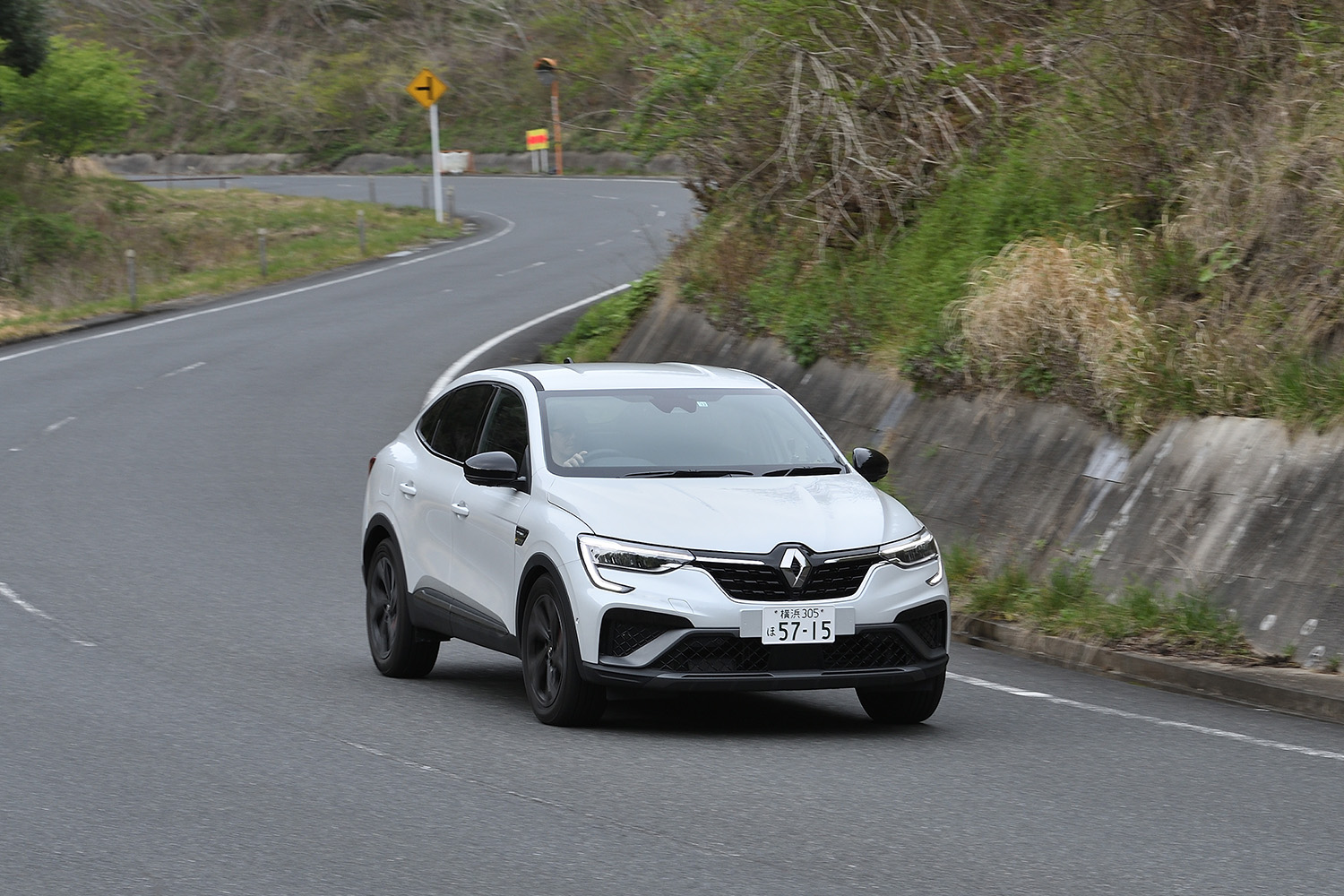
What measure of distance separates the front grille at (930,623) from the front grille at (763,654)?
0.36ft

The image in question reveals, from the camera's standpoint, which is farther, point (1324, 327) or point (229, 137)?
point (229, 137)

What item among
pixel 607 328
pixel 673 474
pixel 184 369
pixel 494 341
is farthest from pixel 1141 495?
pixel 184 369

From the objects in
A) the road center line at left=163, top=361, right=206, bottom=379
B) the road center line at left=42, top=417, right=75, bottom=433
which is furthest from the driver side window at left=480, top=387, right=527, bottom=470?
the road center line at left=163, top=361, right=206, bottom=379

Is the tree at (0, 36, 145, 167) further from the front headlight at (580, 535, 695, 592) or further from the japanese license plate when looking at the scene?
the japanese license plate

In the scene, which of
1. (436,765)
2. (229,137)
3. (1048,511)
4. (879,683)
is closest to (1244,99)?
(1048,511)

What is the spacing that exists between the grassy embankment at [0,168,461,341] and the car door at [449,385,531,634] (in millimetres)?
26858

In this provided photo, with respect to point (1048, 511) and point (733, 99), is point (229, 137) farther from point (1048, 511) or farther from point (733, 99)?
point (1048, 511)

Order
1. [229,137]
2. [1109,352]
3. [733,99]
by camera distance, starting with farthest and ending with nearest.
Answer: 1. [229,137]
2. [733,99]
3. [1109,352]

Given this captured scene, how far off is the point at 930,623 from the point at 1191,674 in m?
2.11

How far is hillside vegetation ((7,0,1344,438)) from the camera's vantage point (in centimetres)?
1208

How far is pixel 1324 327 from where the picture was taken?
11.5 metres

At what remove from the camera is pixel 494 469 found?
8.52 metres

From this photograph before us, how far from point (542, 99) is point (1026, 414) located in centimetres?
6200

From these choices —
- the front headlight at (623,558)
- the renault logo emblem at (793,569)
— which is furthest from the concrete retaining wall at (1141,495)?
the front headlight at (623,558)
